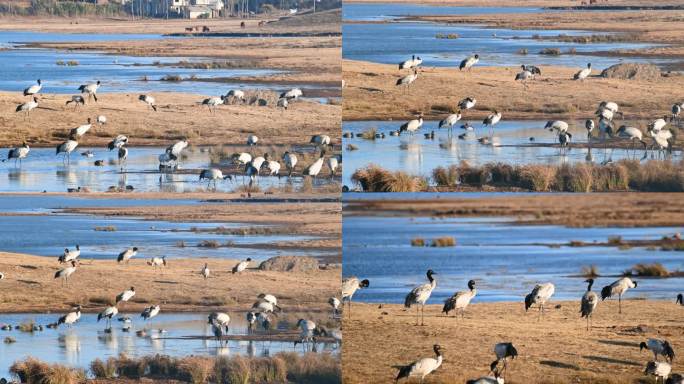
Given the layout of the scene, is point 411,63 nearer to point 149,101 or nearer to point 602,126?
point 602,126

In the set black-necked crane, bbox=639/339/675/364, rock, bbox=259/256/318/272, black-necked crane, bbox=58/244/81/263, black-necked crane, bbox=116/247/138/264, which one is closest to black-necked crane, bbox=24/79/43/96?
black-necked crane, bbox=58/244/81/263

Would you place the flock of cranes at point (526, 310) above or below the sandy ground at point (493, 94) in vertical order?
below

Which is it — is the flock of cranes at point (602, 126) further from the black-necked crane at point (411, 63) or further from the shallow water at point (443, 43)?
the shallow water at point (443, 43)

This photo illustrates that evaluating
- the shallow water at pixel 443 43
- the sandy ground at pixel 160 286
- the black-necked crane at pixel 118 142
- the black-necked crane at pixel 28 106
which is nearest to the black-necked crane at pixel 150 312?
the sandy ground at pixel 160 286

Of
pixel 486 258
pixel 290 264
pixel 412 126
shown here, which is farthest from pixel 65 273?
pixel 412 126

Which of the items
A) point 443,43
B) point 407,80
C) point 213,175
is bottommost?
point 213,175

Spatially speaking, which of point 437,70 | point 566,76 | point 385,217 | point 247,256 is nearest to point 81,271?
point 247,256
